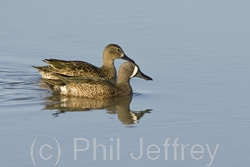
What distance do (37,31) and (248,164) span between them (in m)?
7.99

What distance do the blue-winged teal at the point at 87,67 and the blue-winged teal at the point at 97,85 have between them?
21.6 inches

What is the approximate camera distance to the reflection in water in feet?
38.9

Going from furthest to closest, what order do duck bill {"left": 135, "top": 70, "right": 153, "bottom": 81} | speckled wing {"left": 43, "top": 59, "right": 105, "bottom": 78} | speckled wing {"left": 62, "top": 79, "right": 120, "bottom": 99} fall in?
speckled wing {"left": 43, "top": 59, "right": 105, "bottom": 78}, duck bill {"left": 135, "top": 70, "right": 153, "bottom": 81}, speckled wing {"left": 62, "top": 79, "right": 120, "bottom": 99}

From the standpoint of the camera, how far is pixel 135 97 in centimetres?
1334

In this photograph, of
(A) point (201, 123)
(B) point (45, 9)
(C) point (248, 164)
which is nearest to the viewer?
(C) point (248, 164)

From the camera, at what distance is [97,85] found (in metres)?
13.4

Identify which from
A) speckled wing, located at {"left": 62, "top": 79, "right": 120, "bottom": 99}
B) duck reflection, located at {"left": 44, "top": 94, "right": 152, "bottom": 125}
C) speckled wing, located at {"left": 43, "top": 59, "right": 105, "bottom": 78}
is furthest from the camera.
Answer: speckled wing, located at {"left": 43, "top": 59, "right": 105, "bottom": 78}

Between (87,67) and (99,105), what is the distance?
5.42ft

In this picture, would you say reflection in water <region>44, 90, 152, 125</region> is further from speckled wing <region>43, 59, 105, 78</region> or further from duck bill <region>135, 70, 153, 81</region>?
speckled wing <region>43, 59, 105, 78</region>

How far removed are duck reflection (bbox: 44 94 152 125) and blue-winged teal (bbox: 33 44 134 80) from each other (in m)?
1.06

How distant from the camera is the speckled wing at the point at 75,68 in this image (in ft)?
46.8

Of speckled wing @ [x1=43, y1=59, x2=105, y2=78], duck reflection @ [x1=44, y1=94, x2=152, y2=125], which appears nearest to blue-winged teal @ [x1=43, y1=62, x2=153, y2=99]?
duck reflection @ [x1=44, y1=94, x2=152, y2=125]

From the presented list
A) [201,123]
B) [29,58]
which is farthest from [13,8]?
[201,123]

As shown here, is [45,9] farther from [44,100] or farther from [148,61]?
[44,100]
